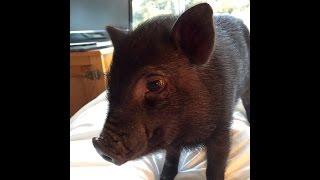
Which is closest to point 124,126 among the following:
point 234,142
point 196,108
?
point 196,108

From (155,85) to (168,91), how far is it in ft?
0.12

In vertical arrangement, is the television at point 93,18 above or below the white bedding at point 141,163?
above

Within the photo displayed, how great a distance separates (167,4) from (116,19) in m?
0.47

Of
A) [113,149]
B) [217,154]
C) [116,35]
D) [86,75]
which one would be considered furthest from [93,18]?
[113,149]

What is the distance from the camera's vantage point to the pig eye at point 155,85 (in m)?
0.77

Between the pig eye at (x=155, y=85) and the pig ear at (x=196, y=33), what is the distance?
0.37ft

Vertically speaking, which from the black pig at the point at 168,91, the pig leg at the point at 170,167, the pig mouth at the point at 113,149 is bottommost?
the pig leg at the point at 170,167

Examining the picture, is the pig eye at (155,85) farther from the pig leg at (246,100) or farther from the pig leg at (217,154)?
the pig leg at (246,100)

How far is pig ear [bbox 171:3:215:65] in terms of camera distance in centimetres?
78

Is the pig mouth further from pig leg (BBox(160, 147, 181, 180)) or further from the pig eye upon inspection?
pig leg (BBox(160, 147, 181, 180))

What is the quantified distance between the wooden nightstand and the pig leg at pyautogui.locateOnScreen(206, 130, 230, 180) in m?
1.28

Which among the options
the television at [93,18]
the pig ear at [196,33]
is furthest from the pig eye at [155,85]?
the television at [93,18]
